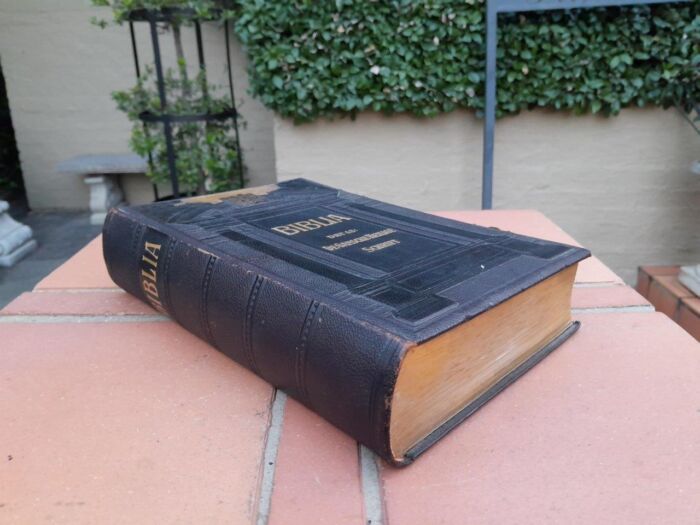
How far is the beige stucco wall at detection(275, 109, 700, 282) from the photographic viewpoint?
1854 millimetres

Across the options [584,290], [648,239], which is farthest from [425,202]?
[584,290]

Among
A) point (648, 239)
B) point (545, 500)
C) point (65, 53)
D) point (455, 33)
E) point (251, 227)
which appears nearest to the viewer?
point (545, 500)

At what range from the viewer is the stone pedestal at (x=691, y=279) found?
4.41ft

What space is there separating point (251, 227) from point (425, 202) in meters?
1.44

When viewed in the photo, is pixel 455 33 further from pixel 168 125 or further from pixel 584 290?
pixel 584 290

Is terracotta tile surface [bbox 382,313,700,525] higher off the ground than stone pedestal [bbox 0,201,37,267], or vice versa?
terracotta tile surface [bbox 382,313,700,525]

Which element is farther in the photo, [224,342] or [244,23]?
[244,23]

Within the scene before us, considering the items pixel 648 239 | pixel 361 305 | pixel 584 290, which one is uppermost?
pixel 361 305

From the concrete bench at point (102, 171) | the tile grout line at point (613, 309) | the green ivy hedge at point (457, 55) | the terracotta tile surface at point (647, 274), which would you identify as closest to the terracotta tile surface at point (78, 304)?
the tile grout line at point (613, 309)

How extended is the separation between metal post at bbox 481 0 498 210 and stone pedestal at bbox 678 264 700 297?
0.63m

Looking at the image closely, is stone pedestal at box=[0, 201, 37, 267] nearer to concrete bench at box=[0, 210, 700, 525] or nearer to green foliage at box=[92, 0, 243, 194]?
green foliage at box=[92, 0, 243, 194]

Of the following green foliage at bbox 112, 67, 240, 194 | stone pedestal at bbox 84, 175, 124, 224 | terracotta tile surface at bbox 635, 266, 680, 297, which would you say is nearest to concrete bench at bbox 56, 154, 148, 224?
stone pedestal at bbox 84, 175, 124, 224

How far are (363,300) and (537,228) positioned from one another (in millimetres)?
665

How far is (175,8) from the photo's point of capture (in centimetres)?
136
